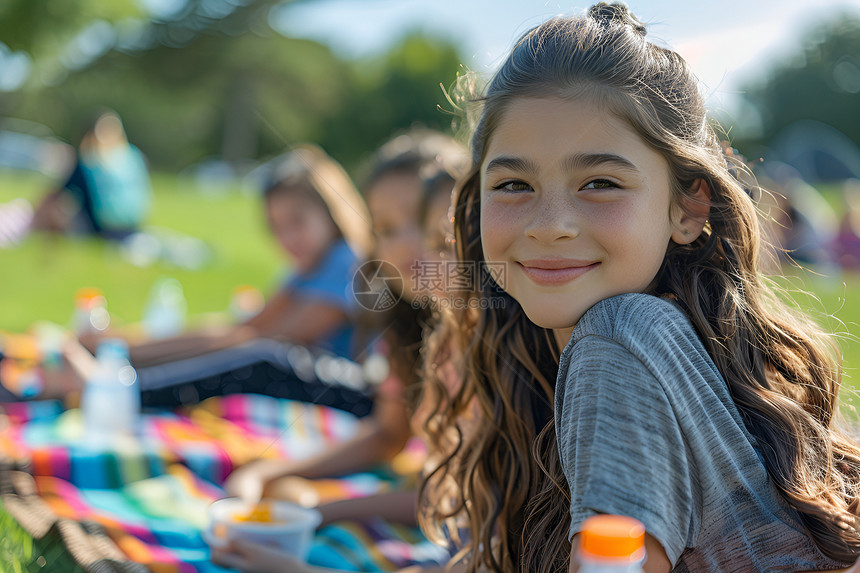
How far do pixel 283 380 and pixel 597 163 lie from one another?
5.36 feet

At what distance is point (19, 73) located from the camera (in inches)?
538

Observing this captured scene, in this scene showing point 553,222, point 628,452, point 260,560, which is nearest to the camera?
point 628,452

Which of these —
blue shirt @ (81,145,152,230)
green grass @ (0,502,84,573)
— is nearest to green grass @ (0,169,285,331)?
blue shirt @ (81,145,152,230)

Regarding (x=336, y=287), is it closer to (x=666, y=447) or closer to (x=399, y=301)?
(x=399, y=301)

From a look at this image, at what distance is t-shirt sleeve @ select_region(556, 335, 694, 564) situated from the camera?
0.68m

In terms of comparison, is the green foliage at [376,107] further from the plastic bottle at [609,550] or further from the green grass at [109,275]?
the plastic bottle at [609,550]

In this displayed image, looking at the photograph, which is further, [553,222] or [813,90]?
[813,90]

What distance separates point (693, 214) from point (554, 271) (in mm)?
216

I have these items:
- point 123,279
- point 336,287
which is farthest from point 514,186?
point 123,279

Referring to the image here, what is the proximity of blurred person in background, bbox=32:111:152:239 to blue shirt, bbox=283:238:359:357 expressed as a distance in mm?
3979

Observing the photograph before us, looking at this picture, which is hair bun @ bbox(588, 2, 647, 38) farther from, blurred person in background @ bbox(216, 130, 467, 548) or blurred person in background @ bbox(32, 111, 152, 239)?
blurred person in background @ bbox(32, 111, 152, 239)

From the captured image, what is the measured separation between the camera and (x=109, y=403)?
1.88 m

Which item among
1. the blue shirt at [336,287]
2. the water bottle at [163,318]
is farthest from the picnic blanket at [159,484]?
the water bottle at [163,318]

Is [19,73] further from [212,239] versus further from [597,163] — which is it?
[597,163]
